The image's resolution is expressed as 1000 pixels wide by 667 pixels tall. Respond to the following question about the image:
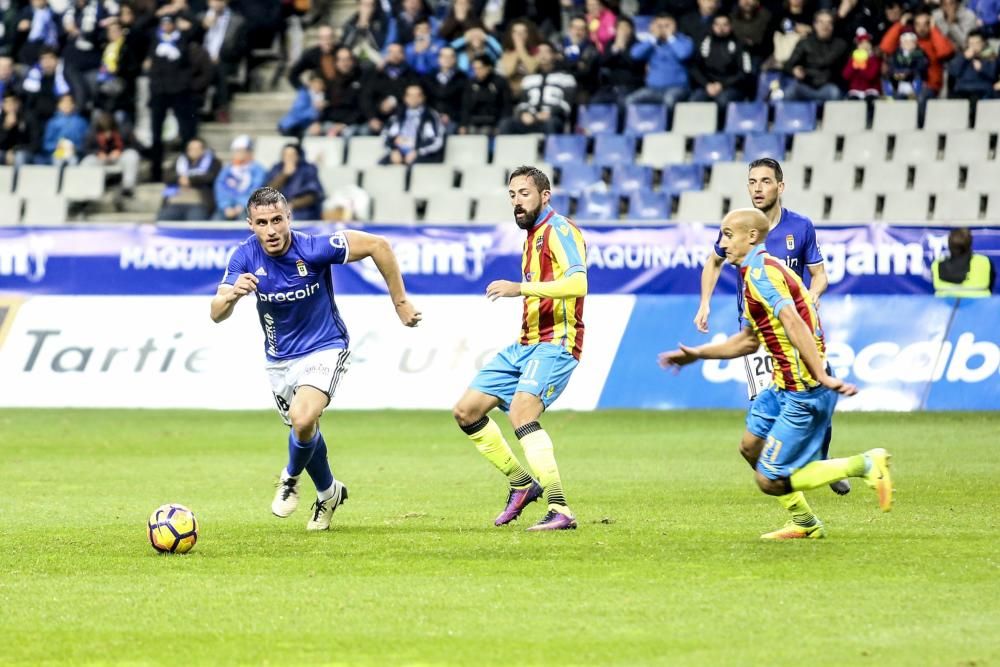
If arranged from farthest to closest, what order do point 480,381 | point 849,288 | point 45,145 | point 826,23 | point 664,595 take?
point 45,145 < point 826,23 < point 849,288 < point 480,381 < point 664,595

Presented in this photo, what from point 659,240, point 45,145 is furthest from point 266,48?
point 659,240

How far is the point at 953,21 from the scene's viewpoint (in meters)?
23.2

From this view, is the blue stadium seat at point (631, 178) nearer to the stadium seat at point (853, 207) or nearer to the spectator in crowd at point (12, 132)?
the stadium seat at point (853, 207)

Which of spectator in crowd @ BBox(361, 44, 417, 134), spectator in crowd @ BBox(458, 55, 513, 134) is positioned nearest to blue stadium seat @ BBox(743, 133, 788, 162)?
spectator in crowd @ BBox(458, 55, 513, 134)

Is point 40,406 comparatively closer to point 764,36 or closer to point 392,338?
point 392,338

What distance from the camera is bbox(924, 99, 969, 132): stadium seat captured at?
74.3 feet

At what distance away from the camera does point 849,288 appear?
1962 centimetres

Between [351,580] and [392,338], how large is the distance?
1151 cm

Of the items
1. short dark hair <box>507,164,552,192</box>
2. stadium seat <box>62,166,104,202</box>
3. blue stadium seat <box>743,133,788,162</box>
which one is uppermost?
short dark hair <box>507,164,552,192</box>

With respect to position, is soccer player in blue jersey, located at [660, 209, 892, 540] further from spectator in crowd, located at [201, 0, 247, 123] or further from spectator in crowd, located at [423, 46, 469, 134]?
spectator in crowd, located at [201, 0, 247, 123]

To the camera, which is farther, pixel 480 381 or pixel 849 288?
pixel 849 288

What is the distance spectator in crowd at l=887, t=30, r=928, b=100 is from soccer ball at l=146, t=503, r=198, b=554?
53.0 feet

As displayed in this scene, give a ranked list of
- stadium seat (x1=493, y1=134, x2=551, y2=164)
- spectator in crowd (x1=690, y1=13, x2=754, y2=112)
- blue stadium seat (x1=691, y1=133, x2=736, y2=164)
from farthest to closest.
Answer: stadium seat (x1=493, y1=134, x2=551, y2=164) → spectator in crowd (x1=690, y1=13, x2=754, y2=112) → blue stadium seat (x1=691, y1=133, x2=736, y2=164)

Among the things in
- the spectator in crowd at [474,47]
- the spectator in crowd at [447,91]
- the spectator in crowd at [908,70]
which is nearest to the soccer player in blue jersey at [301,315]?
the spectator in crowd at [908,70]
